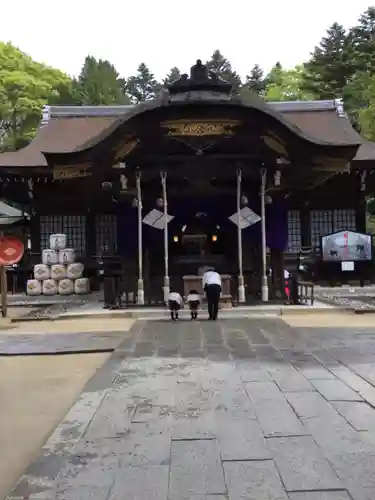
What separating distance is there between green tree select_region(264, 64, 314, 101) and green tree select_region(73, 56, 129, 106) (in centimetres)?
1277

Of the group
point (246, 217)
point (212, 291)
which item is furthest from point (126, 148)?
point (212, 291)

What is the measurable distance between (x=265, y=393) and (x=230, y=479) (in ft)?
6.83

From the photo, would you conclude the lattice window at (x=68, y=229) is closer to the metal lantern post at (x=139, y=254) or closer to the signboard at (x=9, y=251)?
the metal lantern post at (x=139, y=254)

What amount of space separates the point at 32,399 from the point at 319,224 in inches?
720

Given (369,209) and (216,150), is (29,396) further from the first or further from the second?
(369,209)

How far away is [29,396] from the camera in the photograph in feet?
18.6

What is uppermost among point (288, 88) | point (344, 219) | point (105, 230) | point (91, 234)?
point (288, 88)

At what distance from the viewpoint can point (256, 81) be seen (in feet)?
195

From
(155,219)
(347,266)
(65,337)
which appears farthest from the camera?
(347,266)

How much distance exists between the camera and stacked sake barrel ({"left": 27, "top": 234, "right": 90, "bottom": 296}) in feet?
66.1

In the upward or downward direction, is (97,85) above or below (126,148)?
above

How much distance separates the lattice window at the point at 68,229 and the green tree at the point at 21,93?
13970mm

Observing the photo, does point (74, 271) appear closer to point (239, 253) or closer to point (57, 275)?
point (57, 275)

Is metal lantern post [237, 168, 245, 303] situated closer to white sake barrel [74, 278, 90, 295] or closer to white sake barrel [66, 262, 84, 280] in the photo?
white sake barrel [74, 278, 90, 295]
